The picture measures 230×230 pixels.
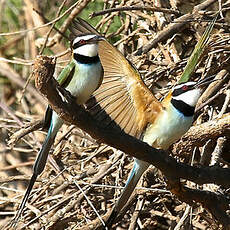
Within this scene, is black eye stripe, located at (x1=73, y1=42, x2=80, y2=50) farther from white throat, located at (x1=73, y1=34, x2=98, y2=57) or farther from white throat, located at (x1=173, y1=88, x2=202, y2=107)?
white throat, located at (x1=173, y1=88, x2=202, y2=107)

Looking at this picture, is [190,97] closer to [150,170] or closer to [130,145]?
[130,145]

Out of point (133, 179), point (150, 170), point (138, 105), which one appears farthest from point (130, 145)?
point (150, 170)

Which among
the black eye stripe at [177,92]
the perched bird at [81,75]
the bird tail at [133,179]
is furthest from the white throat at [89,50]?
the bird tail at [133,179]

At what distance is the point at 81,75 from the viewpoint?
2.73m

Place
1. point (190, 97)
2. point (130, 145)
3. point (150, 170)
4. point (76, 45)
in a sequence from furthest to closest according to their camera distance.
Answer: point (150, 170), point (76, 45), point (190, 97), point (130, 145)

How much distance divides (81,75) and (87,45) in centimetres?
11

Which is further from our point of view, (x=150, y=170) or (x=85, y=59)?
(x=150, y=170)

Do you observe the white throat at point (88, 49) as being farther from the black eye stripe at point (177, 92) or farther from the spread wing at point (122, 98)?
the black eye stripe at point (177, 92)

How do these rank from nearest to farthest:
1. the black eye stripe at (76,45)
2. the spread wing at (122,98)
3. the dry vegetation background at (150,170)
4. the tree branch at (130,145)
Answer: the tree branch at (130,145) < the spread wing at (122,98) < the black eye stripe at (76,45) < the dry vegetation background at (150,170)

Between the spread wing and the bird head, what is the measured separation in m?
0.03

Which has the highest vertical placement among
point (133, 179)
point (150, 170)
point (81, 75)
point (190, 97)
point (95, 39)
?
point (95, 39)

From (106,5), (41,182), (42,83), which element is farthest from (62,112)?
(106,5)

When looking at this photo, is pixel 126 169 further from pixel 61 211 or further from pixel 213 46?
pixel 213 46

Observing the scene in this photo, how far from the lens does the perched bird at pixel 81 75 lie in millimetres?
2697
